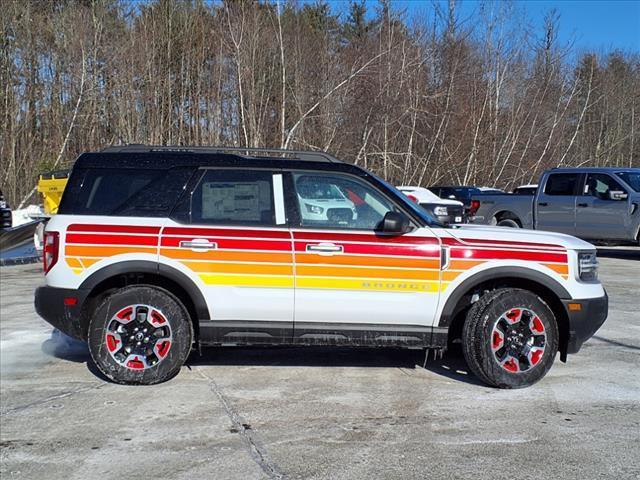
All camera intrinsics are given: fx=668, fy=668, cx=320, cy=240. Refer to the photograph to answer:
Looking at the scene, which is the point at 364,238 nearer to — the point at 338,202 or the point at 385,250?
the point at 385,250

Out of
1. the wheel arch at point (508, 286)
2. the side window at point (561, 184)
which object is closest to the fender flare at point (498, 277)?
the wheel arch at point (508, 286)

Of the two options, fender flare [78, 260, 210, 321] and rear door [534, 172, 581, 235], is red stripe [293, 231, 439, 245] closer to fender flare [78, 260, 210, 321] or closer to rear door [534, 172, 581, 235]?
fender flare [78, 260, 210, 321]

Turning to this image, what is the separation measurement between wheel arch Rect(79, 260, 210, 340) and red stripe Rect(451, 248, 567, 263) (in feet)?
6.90

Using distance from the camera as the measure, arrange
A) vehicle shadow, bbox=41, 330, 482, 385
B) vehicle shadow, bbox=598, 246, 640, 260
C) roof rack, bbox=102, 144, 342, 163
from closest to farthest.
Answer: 1. roof rack, bbox=102, 144, 342, 163
2. vehicle shadow, bbox=41, 330, 482, 385
3. vehicle shadow, bbox=598, 246, 640, 260

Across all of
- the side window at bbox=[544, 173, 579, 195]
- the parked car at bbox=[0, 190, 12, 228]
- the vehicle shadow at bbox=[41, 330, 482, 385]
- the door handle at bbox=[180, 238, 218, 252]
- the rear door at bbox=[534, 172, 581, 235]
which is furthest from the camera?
the parked car at bbox=[0, 190, 12, 228]

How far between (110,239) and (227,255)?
0.96m

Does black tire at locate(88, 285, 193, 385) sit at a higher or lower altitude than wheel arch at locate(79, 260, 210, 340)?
lower

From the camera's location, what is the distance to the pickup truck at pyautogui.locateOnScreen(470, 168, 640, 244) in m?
13.9

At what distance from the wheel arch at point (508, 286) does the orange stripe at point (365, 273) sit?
27 cm

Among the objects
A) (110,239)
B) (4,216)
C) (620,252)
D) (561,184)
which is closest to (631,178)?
(561,184)

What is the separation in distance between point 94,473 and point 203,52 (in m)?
26.8

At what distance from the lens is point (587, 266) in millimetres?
5523

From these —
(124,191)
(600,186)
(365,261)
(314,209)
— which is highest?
(600,186)

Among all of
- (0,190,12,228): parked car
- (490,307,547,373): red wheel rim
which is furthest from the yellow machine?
(490,307,547,373): red wheel rim
